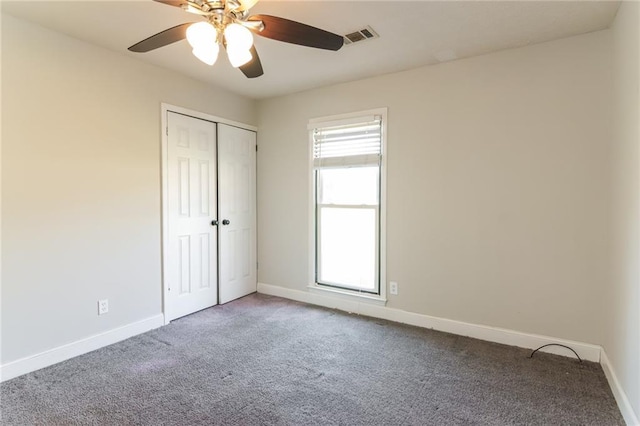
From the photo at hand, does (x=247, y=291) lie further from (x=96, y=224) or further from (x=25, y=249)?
(x=25, y=249)

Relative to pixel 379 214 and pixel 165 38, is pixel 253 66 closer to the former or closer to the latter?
pixel 165 38

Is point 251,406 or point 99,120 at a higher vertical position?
point 99,120

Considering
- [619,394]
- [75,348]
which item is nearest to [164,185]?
[75,348]

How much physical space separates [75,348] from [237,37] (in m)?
2.60

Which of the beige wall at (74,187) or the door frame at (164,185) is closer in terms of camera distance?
the beige wall at (74,187)

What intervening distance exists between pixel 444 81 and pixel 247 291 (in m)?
3.20

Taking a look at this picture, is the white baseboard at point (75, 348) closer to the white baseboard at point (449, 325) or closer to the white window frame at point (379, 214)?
the white baseboard at point (449, 325)

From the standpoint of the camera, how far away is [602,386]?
219 centimetres

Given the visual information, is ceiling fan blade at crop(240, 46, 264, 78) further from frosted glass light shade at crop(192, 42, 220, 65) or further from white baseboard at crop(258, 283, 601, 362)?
white baseboard at crop(258, 283, 601, 362)

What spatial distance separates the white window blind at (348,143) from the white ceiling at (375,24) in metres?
0.59

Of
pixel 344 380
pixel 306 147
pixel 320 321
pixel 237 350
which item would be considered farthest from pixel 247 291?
pixel 344 380

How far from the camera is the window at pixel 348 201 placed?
3.48 meters

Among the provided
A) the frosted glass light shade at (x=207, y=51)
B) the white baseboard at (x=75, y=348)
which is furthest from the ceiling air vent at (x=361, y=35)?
the white baseboard at (x=75, y=348)

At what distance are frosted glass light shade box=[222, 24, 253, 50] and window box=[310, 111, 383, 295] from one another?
78.0 inches
